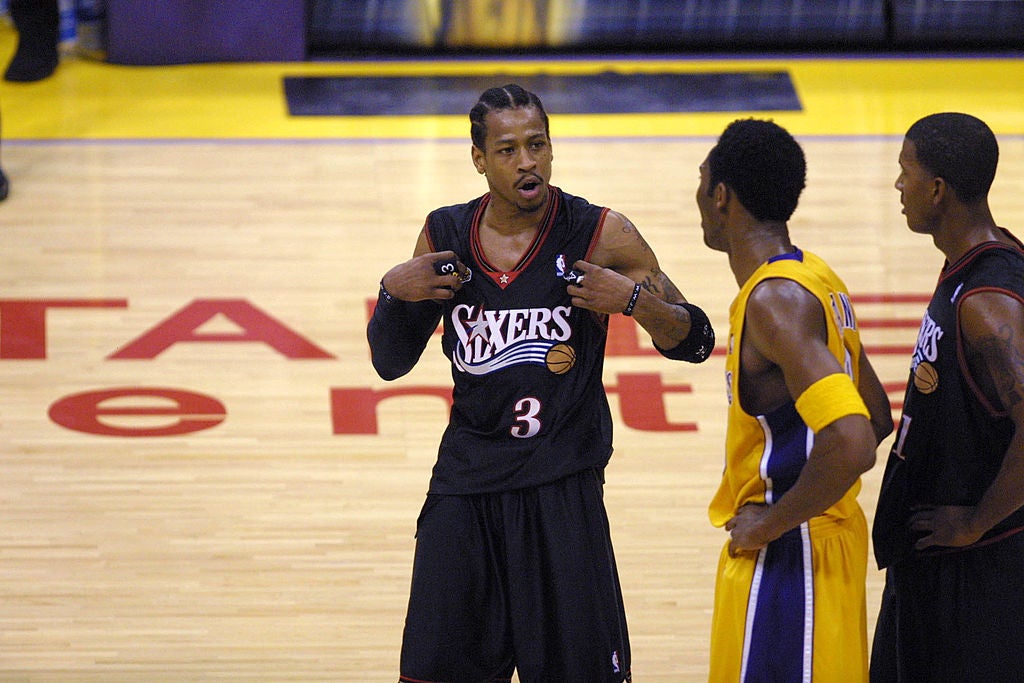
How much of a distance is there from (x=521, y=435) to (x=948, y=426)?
0.90 meters

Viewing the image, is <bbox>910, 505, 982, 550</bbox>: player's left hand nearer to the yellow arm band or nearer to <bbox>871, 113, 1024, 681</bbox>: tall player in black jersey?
<bbox>871, 113, 1024, 681</bbox>: tall player in black jersey

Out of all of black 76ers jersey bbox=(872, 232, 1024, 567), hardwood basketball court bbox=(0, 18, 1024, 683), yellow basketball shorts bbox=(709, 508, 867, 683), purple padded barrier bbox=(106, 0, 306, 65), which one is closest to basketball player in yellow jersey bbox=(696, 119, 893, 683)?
yellow basketball shorts bbox=(709, 508, 867, 683)

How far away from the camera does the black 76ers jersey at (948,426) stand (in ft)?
9.68

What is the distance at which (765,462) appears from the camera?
2951 millimetres

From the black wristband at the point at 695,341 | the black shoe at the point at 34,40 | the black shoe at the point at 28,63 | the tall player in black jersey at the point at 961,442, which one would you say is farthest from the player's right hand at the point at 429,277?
the black shoe at the point at 28,63

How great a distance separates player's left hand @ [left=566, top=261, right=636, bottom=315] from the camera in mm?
3020

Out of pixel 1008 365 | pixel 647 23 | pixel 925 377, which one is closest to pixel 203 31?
pixel 647 23

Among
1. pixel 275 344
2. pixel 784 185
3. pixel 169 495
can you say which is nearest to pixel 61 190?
pixel 275 344

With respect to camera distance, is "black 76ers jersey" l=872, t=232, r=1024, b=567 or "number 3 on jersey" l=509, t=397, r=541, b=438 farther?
"number 3 on jersey" l=509, t=397, r=541, b=438

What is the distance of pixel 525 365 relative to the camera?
3199mm

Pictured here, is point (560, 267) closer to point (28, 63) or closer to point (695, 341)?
point (695, 341)

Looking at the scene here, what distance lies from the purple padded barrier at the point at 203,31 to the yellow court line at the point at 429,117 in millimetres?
82

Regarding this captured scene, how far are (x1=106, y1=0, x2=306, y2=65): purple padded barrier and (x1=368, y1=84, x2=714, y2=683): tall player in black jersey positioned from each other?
6.62m

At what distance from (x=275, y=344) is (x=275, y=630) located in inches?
79.7
